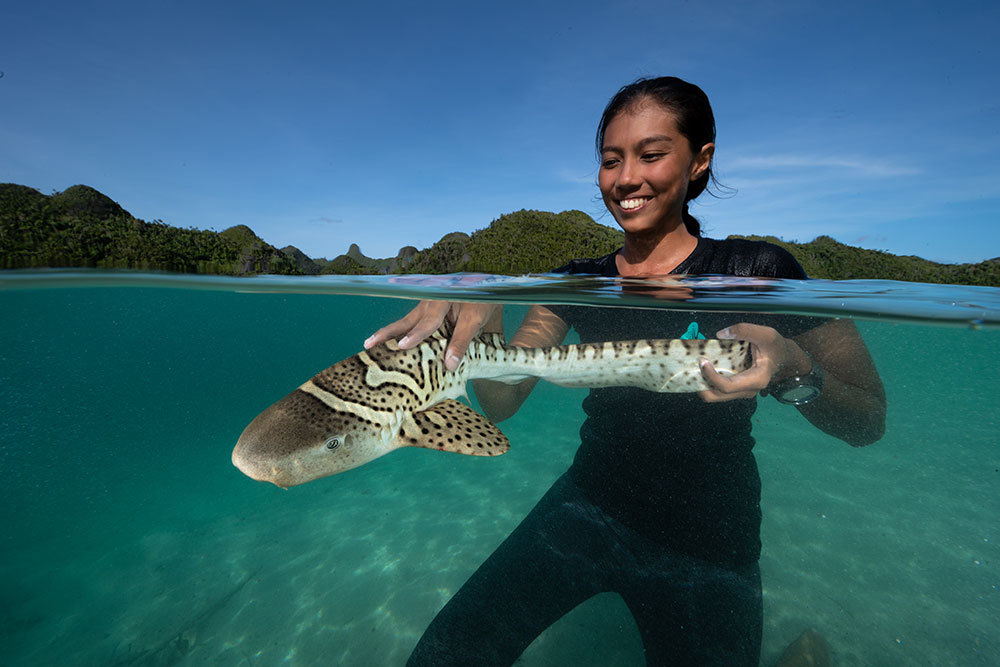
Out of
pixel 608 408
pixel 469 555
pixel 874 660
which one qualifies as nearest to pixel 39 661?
pixel 469 555

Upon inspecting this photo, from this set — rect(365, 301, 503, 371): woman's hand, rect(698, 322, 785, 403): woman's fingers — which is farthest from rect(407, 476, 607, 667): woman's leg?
rect(365, 301, 503, 371): woman's hand

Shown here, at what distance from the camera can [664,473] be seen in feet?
11.6

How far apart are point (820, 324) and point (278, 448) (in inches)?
169

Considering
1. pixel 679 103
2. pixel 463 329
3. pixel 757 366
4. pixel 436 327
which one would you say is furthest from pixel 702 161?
pixel 436 327

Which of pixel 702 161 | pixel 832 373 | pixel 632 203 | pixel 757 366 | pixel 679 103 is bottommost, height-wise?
pixel 832 373

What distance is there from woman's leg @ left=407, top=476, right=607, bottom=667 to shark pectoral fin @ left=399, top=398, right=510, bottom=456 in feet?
5.28

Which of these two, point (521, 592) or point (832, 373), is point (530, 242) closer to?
point (832, 373)

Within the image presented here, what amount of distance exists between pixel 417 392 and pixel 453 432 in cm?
49

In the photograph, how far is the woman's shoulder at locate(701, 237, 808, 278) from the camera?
3.68m

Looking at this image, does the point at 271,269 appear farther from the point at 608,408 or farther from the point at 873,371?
the point at 873,371

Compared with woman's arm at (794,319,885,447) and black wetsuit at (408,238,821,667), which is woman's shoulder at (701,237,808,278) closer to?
black wetsuit at (408,238,821,667)

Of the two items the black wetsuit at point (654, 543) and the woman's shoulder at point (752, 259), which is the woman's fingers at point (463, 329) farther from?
the woman's shoulder at point (752, 259)

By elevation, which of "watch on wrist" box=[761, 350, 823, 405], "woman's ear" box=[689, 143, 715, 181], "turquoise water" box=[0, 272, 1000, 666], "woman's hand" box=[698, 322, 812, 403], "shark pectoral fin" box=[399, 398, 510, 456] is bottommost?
"turquoise water" box=[0, 272, 1000, 666]

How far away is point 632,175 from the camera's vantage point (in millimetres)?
3615
